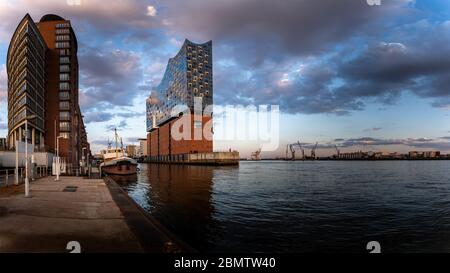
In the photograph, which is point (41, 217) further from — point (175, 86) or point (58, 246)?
point (175, 86)

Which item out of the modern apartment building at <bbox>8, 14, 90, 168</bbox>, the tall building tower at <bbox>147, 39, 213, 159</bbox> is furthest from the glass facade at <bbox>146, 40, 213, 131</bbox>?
the modern apartment building at <bbox>8, 14, 90, 168</bbox>

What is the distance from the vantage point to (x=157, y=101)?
178125 mm

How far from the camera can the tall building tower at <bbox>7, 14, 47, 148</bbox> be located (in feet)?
255

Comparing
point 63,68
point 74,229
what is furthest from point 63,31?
point 74,229

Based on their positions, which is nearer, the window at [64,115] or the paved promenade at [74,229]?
the paved promenade at [74,229]

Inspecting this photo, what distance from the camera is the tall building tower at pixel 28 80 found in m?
77.7

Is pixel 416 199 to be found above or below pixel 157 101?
below

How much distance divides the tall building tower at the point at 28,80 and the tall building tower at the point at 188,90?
57943mm

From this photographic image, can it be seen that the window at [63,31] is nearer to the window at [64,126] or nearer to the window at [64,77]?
the window at [64,77]

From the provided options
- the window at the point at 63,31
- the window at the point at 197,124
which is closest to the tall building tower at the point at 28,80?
the window at the point at 63,31

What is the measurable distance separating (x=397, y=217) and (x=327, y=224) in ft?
18.7

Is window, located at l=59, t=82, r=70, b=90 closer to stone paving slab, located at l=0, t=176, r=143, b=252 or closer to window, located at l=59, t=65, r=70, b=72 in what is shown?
window, located at l=59, t=65, r=70, b=72

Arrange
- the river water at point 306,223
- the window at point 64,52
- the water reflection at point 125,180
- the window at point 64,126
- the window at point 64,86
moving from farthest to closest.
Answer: the window at point 64,52 → the window at point 64,86 → the window at point 64,126 → the water reflection at point 125,180 → the river water at point 306,223
